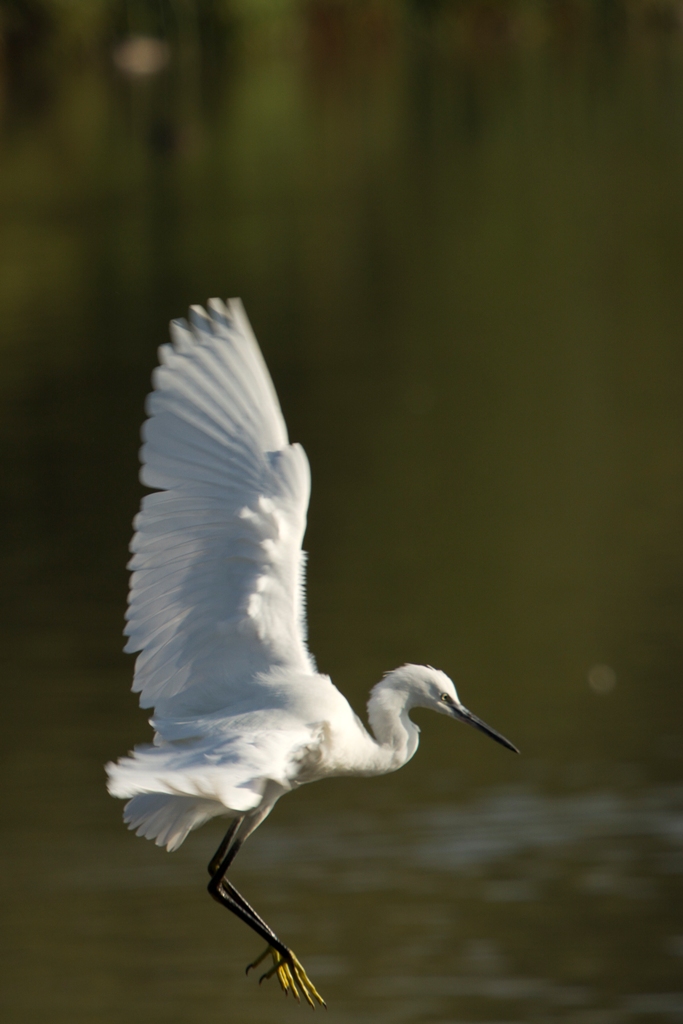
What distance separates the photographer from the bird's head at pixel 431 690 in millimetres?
4332

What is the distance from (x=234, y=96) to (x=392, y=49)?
9.19m

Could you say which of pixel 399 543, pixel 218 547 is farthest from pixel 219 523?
pixel 399 543

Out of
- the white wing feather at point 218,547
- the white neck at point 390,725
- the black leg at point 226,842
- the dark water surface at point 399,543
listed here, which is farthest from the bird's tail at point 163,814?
the dark water surface at point 399,543

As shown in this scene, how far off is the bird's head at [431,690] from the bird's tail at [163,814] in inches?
22.8

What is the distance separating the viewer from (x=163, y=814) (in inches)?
168

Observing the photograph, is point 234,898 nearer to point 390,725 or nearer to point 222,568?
point 390,725

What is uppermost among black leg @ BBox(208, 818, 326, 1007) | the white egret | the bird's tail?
the white egret

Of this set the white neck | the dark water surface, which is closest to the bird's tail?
the white neck

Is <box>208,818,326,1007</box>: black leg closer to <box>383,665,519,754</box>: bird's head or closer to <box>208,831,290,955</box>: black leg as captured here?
<box>208,831,290,955</box>: black leg

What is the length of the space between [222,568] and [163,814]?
0.63m

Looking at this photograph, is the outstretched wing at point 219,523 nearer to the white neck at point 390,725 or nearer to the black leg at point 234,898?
the white neck at point 390,725

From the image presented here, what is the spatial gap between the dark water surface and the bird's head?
1.49 m

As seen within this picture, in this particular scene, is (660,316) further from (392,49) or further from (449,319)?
(392,49)

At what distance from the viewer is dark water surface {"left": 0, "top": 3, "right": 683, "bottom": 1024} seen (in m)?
5.78
